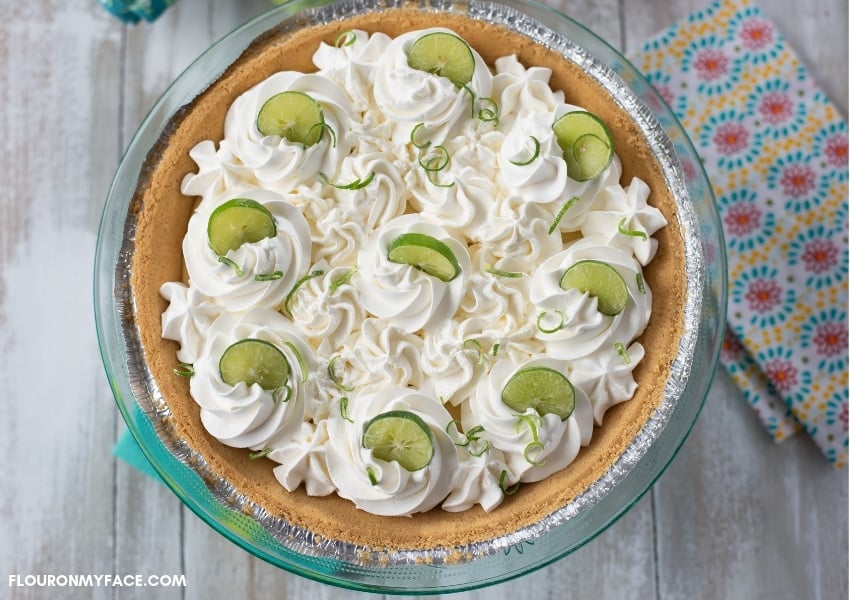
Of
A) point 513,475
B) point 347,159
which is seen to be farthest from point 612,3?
point 513,475

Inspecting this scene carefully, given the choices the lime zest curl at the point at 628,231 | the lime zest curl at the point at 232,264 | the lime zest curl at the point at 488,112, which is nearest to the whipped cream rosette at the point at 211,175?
the lime zest curl at the point at 232,264

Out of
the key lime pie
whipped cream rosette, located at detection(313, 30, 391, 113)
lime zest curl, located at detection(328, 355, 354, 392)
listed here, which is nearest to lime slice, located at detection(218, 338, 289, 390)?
the key lime pie

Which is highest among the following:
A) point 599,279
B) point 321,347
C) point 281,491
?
point 599,279

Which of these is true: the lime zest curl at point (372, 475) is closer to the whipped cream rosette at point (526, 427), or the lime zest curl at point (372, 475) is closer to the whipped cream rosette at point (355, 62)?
the whipped cream rosette at point (526, 427)

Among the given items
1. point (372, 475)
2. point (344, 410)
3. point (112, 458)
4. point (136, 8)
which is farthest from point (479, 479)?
point (136, 8)

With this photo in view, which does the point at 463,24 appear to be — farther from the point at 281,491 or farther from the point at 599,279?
the point at 281,491
